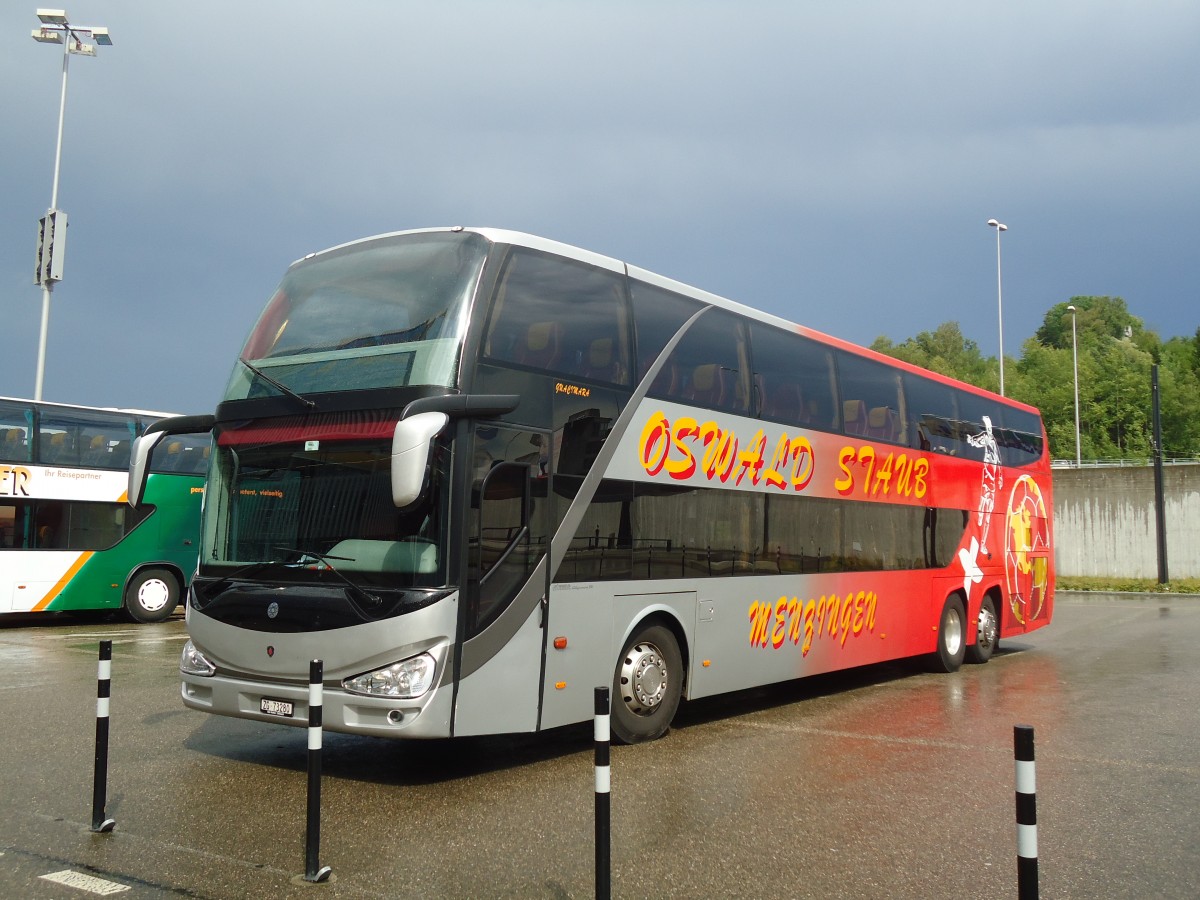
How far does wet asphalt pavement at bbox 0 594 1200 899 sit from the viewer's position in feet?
18.2

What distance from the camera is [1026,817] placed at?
13.1 ft

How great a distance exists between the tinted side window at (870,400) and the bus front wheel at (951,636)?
9.26 feet

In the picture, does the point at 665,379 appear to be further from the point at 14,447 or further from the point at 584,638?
the point at 14,447

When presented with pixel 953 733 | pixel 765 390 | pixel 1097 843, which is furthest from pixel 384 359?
pixel 953 733

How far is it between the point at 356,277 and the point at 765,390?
4389mm

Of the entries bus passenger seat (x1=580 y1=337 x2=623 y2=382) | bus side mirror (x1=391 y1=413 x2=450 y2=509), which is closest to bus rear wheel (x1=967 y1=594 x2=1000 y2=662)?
bus passenger seat (x1=580 y1=337 x2=623 y2=382)

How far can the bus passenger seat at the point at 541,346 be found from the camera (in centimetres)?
810

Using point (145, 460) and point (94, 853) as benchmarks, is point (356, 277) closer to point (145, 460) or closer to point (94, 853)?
point (145, 460)

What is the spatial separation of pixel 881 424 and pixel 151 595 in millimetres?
14929

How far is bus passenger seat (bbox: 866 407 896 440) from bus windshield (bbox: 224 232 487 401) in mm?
6505

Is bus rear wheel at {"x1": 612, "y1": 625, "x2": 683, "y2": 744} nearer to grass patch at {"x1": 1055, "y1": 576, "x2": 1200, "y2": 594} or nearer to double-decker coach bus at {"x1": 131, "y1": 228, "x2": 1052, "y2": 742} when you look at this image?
double-decker coach bus at {"x1": 131, "y1": 228, "x2": 1052, "y2": 742}

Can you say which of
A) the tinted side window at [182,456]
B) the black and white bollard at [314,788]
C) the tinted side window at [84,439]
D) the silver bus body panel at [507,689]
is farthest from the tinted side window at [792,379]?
the tinted side window at [84,439]

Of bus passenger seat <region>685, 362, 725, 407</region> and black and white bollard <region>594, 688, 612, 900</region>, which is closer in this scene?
black and white bollard <region>594, 688, 612, 900</region>

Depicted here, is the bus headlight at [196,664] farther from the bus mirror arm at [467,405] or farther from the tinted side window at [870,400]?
the tinted side window at [870,400]
